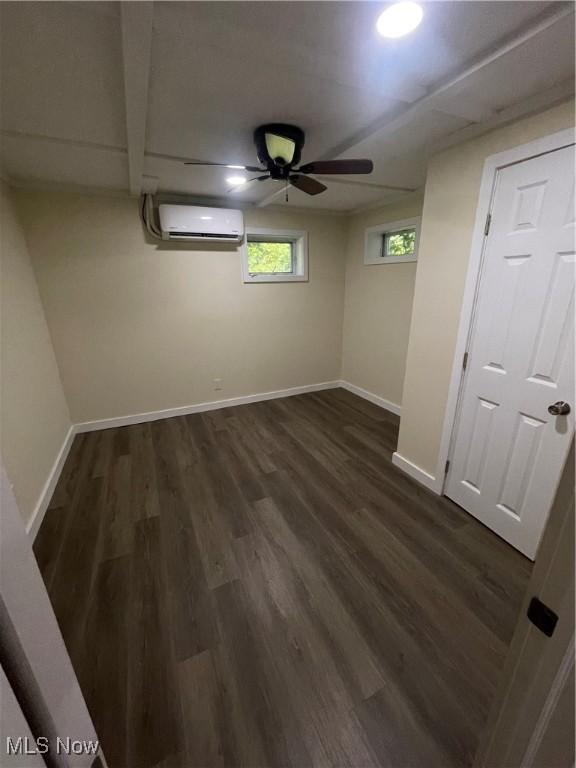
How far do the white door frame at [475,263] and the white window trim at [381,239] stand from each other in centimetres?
144

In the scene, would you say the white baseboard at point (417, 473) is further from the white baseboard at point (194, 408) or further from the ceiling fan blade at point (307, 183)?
the ceiling fan blade at point (307, 183)

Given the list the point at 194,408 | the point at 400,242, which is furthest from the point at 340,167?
the point at 194,408

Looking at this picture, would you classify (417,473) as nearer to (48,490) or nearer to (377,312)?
(377,312)

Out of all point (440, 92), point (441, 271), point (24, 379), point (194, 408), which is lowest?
point (194, 408)

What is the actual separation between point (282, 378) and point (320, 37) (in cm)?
334

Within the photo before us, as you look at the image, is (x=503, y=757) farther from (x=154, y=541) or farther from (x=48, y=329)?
(x=48, y=329)

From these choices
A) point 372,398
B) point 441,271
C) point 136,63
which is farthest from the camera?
point 372,398

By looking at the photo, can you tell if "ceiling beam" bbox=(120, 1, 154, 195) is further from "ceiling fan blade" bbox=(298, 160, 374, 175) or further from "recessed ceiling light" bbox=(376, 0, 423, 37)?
"ceiling fan blade" bbox=(298, 160, 374, 175)

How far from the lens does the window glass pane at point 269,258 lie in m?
3.68

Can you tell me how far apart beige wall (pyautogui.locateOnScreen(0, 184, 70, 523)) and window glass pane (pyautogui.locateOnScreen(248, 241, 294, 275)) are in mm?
2139

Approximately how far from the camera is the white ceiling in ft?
3.33

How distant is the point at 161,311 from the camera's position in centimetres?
331

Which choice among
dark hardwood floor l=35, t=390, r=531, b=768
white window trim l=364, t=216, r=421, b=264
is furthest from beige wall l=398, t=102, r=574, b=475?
white window trim l=364, t=216, r=421, b=264

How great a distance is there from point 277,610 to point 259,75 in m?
2.47
